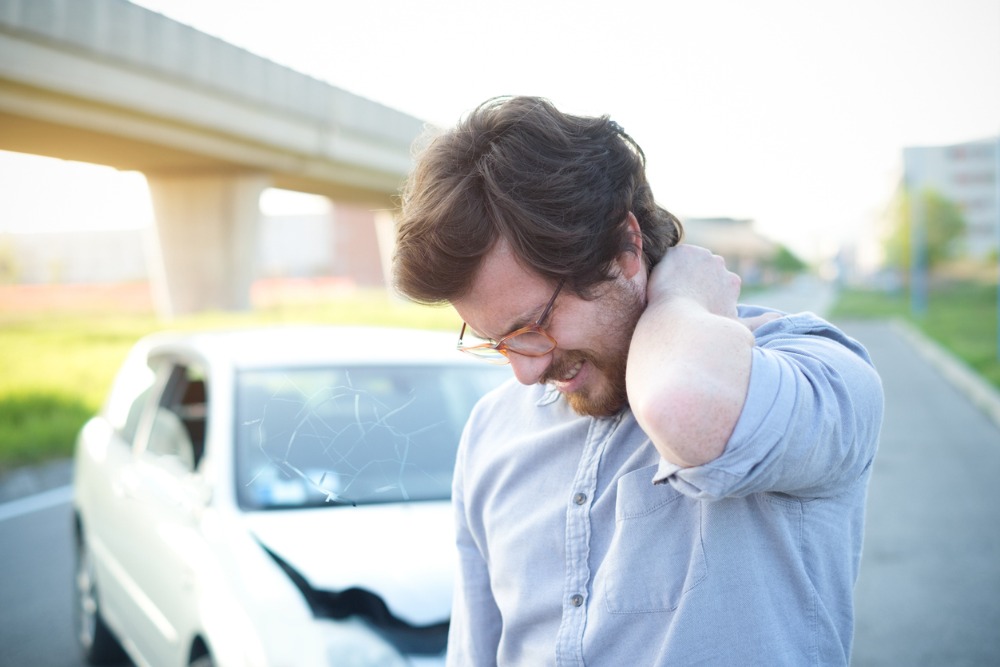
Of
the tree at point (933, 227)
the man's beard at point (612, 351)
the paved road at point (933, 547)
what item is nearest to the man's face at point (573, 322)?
the man's beard at point (612, 351)

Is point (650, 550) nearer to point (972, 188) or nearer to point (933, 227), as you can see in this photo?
point (933, 227)

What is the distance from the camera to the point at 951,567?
16.4ft

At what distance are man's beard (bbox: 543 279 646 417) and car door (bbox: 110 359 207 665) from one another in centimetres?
176

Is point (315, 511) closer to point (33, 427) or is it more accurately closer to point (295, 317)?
point (33, 427)

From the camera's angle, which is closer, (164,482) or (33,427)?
(164,482)

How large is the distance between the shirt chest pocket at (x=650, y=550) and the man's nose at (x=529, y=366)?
22 centimetres

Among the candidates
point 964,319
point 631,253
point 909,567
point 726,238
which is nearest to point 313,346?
point 631,253

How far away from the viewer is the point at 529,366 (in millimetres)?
1326

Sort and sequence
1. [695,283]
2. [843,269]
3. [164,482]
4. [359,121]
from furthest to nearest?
[843,269]
[359,121]
[164,482]
[695,283]

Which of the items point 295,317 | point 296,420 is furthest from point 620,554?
point 295,317

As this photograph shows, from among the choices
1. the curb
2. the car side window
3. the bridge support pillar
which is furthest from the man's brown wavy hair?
the bridge support pillar

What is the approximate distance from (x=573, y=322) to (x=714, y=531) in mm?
373

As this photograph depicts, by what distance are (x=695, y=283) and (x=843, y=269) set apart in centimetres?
11789

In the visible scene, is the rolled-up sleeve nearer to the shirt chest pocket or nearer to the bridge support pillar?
the shirt chest pocket
